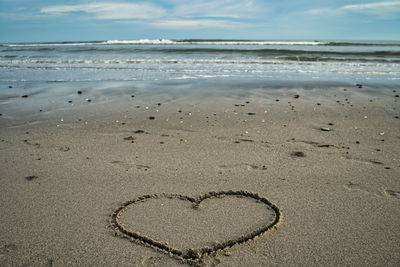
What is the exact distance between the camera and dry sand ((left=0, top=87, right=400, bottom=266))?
205cm

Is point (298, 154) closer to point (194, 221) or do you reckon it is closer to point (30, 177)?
point (194, 221)

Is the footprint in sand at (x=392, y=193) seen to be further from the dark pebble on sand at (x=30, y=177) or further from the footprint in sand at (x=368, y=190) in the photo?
the dark pebble on sand at (x=30, y=177)

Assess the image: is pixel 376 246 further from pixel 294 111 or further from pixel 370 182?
pixel 294 111

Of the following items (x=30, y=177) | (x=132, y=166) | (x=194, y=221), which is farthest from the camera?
(x=132, y=166)

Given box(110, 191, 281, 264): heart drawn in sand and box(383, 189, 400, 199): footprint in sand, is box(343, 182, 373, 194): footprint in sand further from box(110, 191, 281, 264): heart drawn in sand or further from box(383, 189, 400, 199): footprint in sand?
box(110, 191, 281, 264): heart drawn in sand

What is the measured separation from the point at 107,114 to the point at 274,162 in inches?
128

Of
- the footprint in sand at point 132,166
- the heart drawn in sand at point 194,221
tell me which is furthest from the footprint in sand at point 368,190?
the footprint in sand at point 132,166

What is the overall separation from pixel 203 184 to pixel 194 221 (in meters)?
0.58

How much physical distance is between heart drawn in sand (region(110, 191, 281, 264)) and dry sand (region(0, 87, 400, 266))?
0.5 inches

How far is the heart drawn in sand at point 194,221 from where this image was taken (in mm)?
2097

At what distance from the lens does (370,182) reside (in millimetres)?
2879

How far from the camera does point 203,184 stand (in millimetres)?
2900

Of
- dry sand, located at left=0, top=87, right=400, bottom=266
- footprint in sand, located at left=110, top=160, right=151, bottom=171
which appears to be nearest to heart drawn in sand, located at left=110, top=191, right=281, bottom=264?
dry sand, located at left=0, top=87, right=400, bottom=266

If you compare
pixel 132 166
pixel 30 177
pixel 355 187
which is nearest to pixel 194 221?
pixel 132 166
